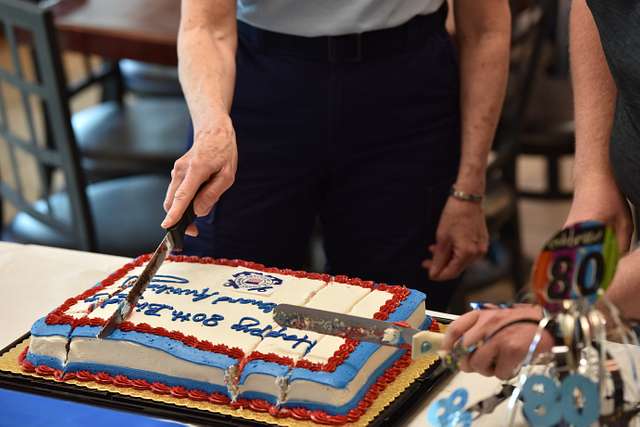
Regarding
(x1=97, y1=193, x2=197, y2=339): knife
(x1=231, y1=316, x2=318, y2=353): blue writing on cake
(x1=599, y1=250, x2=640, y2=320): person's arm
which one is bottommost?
(x1=231, y1=316, x2=318, y2=353): blue writing on cake

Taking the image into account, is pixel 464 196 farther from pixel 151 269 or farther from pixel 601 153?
pixel 151 269

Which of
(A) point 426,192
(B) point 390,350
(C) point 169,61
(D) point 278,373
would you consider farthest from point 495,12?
(C) point 169,61

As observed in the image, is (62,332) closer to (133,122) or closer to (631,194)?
(631,194)

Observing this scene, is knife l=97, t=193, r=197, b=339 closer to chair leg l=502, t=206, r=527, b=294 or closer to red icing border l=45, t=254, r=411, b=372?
red icing border l=45, t=254, r=411, b=372

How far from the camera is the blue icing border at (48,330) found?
1.32m

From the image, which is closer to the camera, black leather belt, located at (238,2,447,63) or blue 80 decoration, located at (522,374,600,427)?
blue 80 decoration, located at (522,374,600,427)

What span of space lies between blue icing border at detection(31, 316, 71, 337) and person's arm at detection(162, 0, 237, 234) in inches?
7.1

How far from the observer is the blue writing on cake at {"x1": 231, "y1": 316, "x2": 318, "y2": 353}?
1.25 m

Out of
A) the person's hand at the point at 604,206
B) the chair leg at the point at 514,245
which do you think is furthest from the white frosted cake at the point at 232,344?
the chair leg at the point at 514,245

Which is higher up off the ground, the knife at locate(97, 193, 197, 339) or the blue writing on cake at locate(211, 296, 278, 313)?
the knife at locate(97, 193, 197, 339)

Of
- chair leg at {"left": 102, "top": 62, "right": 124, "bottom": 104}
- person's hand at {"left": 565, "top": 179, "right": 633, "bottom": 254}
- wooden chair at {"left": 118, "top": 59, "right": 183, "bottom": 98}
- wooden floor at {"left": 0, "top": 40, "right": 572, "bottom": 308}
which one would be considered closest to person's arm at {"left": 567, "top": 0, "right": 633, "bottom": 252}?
person's hand at {"left": 565, "top": 179, "right": 633, "bottom": 254}

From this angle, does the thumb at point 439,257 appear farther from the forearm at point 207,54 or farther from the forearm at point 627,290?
the forearm at point 627,290

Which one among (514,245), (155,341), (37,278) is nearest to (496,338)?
(155,341)

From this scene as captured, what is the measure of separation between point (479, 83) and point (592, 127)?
341 mm
